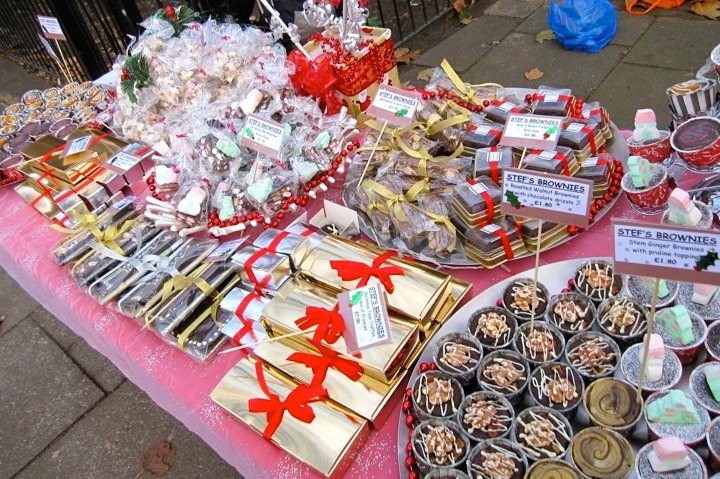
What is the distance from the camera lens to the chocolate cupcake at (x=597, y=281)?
1.57 m

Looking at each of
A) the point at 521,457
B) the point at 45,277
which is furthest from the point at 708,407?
the point at 45,277

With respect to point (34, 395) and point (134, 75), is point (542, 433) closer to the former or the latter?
point (134, 75)

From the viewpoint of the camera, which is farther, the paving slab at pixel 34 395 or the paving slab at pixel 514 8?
the paving slab at pixel 514 8

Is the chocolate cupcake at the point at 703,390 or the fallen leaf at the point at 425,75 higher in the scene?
the chocolate cupcake at the point at 703,390

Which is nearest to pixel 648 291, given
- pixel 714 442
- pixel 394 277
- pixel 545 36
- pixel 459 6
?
pixel 714 442

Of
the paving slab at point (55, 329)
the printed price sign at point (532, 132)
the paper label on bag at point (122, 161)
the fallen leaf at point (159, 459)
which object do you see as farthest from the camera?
the paving slab at point (55, 329)

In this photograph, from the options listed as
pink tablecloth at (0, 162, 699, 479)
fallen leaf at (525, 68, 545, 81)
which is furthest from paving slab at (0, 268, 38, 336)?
fallen leaf at (525, 68, 545, 81)

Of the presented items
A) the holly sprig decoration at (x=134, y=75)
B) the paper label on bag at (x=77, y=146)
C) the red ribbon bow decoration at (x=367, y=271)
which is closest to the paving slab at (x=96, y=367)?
the paper label on bag at (x=77, y=146)

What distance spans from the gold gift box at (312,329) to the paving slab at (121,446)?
1.36 meters

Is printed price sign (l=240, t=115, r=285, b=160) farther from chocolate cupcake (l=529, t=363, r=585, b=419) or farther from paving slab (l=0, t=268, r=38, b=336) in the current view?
paving slab (l=0, t=268, r=38, b=336)

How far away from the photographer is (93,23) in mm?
5648

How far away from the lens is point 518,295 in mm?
1612

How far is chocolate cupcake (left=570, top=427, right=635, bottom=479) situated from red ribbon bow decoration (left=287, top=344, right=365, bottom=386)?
0.56 meters

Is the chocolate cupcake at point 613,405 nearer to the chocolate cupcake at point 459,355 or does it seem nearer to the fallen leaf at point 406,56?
the chocolate cupcake at point 459,355
